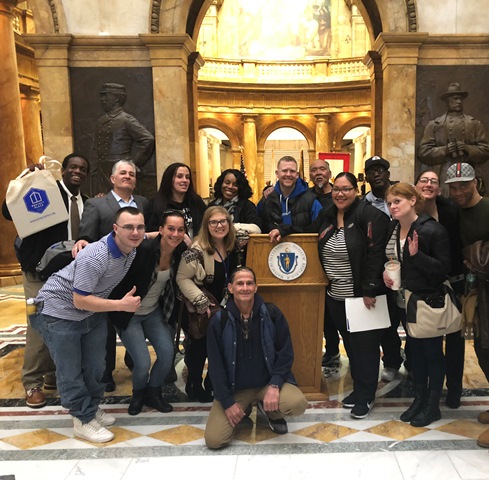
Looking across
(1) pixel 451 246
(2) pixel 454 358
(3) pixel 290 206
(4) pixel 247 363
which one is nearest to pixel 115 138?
(3) pixel 290 206

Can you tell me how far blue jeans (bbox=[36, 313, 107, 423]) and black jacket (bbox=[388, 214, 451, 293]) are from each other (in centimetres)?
237

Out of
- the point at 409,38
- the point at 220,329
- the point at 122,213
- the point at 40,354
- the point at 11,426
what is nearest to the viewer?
the point at 122,213

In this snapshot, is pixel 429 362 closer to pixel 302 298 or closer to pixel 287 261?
pixel 302 298

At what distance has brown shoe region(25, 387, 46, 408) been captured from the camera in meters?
4.18

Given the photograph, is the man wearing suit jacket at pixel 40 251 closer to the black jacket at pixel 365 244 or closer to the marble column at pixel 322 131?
the black jacket at pixel 365 244

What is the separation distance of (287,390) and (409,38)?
6574 mm

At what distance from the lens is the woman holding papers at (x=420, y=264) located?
342cm

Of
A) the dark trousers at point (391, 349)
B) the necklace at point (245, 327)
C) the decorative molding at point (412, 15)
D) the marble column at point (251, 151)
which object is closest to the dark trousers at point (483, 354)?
the dark trousers at point (391, 349)

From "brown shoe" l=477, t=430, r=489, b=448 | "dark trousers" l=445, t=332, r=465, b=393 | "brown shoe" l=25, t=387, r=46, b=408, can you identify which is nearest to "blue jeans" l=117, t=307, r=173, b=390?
"brown shoe" l=25, t=387, r=46, b=408

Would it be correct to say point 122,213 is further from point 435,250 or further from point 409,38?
point 409,38

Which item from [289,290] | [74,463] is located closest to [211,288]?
[289,290]

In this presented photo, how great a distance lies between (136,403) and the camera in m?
4.01

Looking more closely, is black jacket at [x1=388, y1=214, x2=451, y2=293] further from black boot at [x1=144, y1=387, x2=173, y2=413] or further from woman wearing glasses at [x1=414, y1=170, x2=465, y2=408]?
black boot at [x1=144, y1=387, x2=173, y2=413]

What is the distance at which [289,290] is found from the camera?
4.00 m
